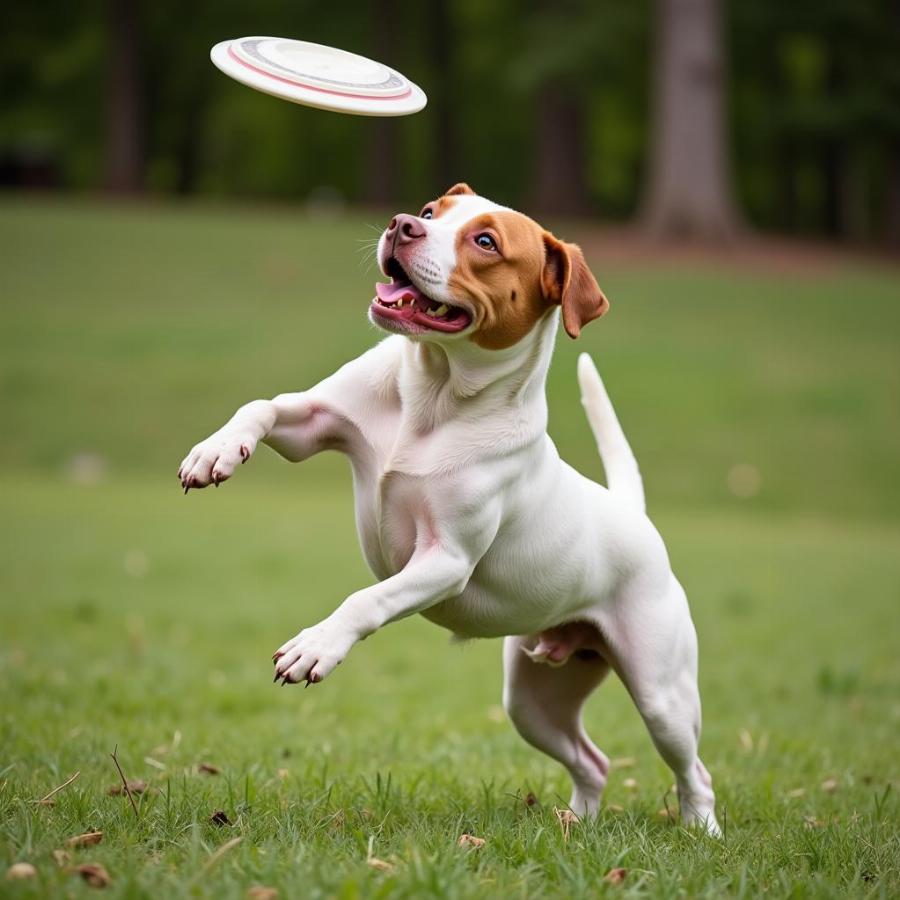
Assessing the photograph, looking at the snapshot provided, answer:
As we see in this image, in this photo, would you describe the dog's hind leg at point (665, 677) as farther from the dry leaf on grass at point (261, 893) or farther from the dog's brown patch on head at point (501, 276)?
the dry leaf on grass at point (261, 893)

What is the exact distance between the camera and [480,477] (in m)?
4.27

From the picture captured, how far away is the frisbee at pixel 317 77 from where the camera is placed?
14.4 feet

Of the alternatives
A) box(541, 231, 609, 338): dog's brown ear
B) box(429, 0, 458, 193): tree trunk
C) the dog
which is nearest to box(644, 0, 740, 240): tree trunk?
box(429, 0, 458, 193): tree trunk

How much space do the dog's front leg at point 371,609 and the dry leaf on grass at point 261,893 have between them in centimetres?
62

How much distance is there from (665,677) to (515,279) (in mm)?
1603

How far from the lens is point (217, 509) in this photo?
15.4 meters

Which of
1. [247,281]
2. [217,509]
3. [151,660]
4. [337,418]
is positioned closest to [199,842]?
[337,418]

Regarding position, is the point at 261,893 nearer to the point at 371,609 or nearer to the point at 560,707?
the point at 371,609

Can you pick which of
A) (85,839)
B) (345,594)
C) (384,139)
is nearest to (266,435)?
(85,839)

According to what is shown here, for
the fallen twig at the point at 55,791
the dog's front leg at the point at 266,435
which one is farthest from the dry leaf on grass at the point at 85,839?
the dog's front leg at the point at 266,435

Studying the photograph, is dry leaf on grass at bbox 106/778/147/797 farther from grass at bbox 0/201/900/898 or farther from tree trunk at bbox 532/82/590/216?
tree trunk at bbox 532/82/590/216

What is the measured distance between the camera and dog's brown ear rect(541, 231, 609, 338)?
4.33m

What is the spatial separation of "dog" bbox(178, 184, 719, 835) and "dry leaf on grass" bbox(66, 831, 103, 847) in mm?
678

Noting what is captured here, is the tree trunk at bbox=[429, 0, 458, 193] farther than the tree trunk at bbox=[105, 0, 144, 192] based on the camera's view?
Yes
